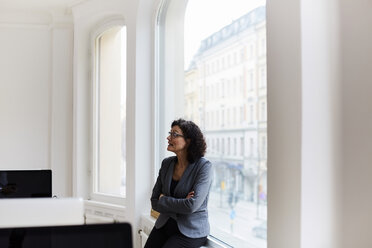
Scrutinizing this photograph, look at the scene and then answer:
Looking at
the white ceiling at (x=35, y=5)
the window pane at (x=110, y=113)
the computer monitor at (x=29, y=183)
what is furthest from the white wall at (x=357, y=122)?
the white ceiling at (x=35, y=5)

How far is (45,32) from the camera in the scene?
6016 millimetres

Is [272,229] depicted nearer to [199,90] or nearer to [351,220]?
[351,220]

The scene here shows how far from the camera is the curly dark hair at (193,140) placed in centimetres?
339

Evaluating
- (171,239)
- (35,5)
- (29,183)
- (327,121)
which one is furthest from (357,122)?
(35,5)

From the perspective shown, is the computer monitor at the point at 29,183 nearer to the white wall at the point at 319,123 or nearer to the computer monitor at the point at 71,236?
the white wall at the point at 319,123

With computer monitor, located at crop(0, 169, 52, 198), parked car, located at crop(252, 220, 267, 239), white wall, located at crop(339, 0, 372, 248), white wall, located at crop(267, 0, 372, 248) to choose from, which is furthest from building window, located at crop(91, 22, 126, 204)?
white wall, located at crop(339, 0, 372, 248)

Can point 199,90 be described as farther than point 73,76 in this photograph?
No

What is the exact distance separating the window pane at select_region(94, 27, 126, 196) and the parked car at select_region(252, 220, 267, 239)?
8.78 feet

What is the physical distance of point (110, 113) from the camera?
571cm

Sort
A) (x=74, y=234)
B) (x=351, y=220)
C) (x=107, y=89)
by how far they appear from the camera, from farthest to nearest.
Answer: (x=107, y=89) < (x=351, y=220) < (x=74, y=234)

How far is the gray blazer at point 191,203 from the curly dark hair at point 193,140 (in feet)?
0.18

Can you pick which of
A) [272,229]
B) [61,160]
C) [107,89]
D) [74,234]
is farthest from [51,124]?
[74,234]

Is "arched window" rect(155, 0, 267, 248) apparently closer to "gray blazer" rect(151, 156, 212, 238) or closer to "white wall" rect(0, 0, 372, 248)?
"gray blazer" rect(151, 156, 212, 238)

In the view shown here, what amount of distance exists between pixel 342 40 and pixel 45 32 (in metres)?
4.70
